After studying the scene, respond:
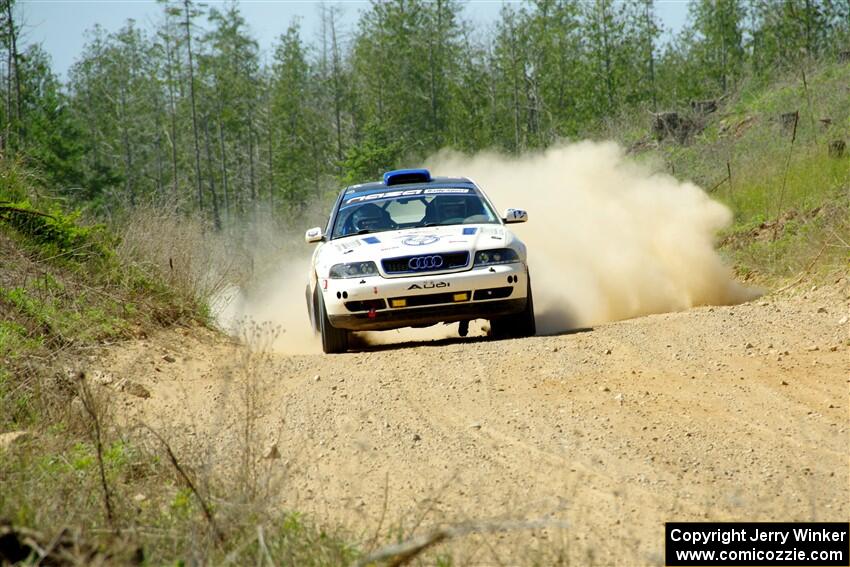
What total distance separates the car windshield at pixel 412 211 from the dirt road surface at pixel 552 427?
1.94 m

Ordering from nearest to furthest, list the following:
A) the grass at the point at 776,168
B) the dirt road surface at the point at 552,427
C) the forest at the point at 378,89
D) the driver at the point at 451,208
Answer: the dirt road surface at the point at 552,427, the driver at the point at 451,208, the grass at the point at 776,168, the forest at the point at 378,89

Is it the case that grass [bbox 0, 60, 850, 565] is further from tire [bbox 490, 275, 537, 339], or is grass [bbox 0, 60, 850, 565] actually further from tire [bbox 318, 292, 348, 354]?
tire [bbox 490, 275, 537, 339]

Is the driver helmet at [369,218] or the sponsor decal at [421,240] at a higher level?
the driver helmet at [369,218]

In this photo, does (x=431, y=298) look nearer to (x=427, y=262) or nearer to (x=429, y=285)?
(x=429, y=285)

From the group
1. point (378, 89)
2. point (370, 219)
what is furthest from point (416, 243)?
point (378, 89)

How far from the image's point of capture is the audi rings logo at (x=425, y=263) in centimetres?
1064

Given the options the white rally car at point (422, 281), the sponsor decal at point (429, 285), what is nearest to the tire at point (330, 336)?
the white rally car at point (422, 281)

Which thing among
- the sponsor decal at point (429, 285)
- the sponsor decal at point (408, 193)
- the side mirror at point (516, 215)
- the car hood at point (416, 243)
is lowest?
the sponsor decal at point (429, 285)

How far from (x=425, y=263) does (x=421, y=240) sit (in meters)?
0.38

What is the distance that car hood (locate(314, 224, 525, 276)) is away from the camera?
1073 centimetres

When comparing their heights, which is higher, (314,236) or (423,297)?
(314,236)

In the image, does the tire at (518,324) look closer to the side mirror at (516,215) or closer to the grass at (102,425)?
the side mirror at (516,215)

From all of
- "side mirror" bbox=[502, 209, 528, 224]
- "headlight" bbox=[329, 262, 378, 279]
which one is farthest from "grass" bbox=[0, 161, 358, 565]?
"side mirror" bbox=[502, 209, 528, 224]

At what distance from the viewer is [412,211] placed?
483 inches
